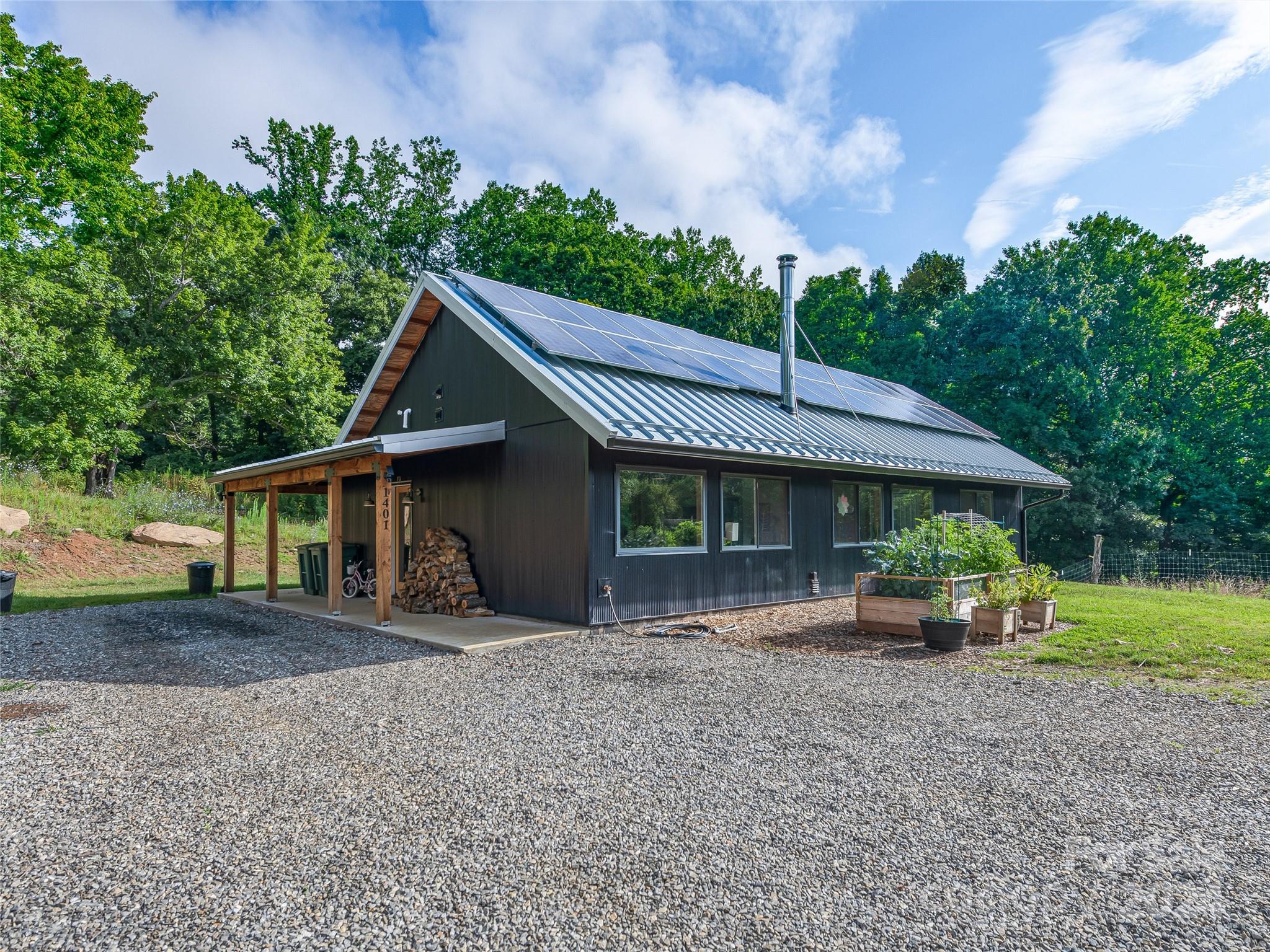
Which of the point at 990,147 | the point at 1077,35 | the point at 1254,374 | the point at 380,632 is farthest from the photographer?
the point at 1254,374

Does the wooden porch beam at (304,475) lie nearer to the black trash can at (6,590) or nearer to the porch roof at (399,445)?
the porch roof at (399,445)

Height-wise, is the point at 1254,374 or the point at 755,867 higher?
the point at 1254,374

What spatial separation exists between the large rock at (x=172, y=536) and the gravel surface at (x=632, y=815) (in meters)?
11.7

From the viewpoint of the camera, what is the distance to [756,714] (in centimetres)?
482

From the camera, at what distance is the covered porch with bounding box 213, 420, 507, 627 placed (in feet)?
26.7

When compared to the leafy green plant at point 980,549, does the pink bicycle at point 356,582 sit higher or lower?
lower

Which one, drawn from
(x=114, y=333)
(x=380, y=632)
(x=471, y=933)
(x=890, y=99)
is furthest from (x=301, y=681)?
(x=114, y=333)

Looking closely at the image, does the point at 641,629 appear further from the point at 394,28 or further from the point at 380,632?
the point at 394,28

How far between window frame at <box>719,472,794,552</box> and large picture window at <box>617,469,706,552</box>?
336 mm

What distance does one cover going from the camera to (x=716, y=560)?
30.8ft

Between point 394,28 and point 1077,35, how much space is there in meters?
9.81

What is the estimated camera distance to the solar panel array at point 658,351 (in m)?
10.0

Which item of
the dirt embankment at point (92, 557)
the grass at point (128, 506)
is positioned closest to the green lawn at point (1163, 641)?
the dirt embankment at point (92, 557)

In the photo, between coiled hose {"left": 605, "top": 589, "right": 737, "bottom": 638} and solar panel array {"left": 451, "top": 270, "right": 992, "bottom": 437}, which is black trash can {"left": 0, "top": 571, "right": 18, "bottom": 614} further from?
coiled hose {"left": 605, "top": 589, "right": 737, "bottom": 638}
